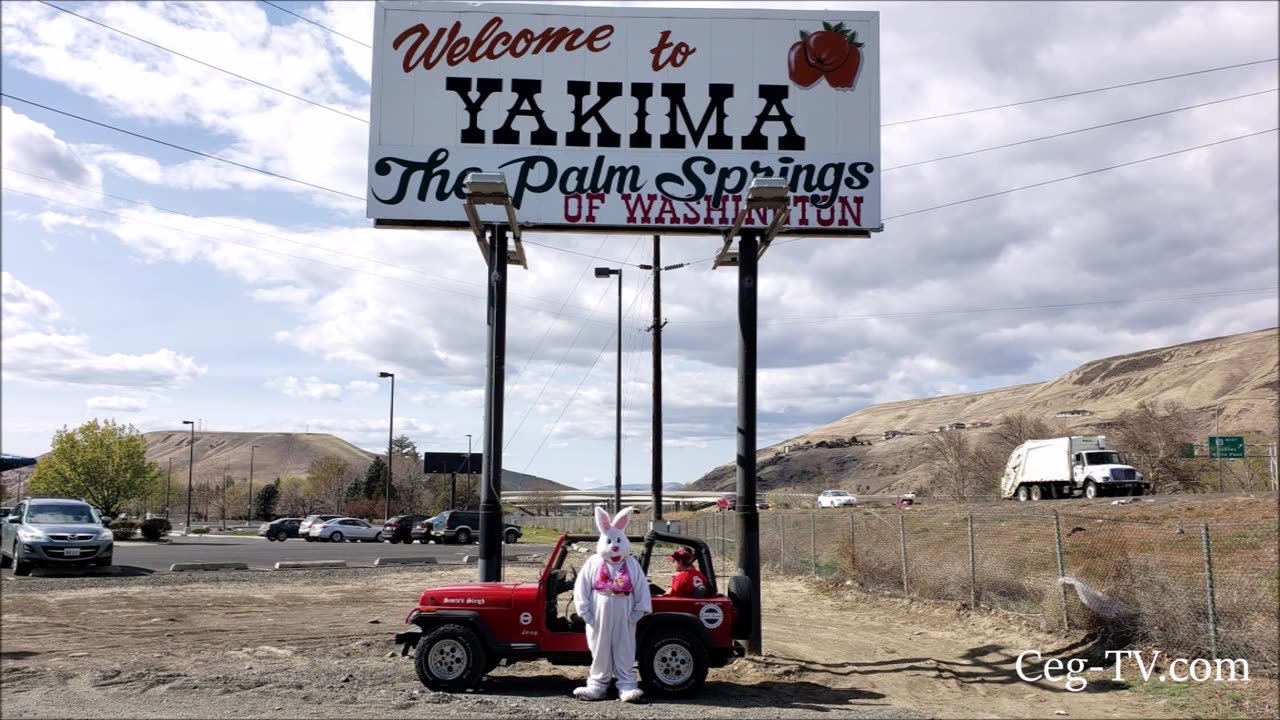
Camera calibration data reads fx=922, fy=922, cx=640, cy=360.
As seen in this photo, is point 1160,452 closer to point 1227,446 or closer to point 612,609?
point 1227,446

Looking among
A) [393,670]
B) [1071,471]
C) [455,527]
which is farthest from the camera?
[455,527]

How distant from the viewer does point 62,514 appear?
2125cm

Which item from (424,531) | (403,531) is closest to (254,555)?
(424,531)

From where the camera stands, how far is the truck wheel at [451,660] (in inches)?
368

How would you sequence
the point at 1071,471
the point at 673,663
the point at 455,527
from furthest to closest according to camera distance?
1. the point at 455,527
2. the point at 1071,471
3. the point at 673,663

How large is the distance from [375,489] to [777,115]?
283 ft

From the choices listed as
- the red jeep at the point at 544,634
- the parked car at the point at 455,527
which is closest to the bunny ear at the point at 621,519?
the red jeep at the point at 544,634

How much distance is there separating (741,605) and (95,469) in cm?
6253

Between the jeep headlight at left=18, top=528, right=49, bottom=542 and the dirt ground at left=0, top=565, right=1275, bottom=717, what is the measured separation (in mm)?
4541

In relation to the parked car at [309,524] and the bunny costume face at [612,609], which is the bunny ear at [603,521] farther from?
the parked car at [309,524]

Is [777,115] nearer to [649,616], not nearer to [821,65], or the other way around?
[821,65]

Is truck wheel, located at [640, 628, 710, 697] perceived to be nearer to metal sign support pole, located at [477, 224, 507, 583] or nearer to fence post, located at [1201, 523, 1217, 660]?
metal sign support pole, located at [477, 224, 507, 583]

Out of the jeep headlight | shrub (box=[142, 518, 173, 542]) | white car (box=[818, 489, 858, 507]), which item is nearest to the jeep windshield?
the jeep headlight

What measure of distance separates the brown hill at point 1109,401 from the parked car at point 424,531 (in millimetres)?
71788
